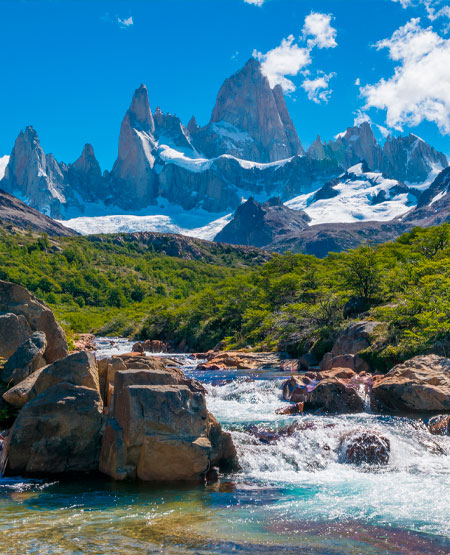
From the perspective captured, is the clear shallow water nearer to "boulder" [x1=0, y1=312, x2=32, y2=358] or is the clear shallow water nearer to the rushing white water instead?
the rushing white water

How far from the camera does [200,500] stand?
398 inches

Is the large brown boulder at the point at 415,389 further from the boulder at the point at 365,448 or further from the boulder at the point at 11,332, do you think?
the boulder at the point at 11,332

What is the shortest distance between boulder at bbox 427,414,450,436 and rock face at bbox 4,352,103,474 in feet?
30.9

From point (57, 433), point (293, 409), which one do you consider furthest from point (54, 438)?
point (293, 409)

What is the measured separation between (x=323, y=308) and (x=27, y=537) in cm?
3181

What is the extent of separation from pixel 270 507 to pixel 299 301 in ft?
126

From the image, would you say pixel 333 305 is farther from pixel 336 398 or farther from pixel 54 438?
pixel 54 438

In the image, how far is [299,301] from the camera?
156 ft

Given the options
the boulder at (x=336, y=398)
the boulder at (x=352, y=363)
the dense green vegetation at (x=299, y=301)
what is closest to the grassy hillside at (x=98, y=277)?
the dense green vegetation at (x=299, y=301)

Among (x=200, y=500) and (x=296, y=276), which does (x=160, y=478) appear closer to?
(x=200, y=500)

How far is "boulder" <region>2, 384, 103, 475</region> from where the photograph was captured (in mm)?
11555

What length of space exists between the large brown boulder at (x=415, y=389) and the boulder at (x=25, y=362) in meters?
11.4

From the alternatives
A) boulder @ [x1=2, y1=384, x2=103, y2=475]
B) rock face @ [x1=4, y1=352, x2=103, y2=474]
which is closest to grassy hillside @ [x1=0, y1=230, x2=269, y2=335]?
rock face @ [x1=4, y1=352, x2=103, y2=474]

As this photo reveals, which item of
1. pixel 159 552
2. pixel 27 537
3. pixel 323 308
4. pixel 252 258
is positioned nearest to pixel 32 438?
pixel 27 537
